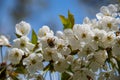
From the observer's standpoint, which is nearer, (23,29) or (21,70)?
(21,70)

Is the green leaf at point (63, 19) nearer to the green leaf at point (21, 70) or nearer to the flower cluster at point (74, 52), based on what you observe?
the flower cluster at point (74, 52)

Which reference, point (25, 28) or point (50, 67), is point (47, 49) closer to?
point (50, 67)

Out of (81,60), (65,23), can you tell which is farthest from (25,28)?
(81,60)

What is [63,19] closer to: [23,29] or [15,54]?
[23,29]

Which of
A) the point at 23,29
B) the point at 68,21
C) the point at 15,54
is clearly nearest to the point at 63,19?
the point at 68,21

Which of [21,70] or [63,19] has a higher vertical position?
[63,19]

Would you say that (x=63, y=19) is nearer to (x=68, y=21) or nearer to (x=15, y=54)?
(x=68, y=21)

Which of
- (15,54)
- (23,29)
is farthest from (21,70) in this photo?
(23,29)

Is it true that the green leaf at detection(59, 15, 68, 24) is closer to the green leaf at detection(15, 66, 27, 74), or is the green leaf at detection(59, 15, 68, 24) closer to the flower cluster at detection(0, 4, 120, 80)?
the flower cluster at detection(0, 4, 120, 80)

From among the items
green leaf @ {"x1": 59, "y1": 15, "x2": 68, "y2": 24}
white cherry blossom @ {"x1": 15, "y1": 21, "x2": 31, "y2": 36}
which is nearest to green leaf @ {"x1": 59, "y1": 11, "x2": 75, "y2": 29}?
green leaf @ {"x1": 59, "y1": 15, "x2": 68, "y2": 24}
